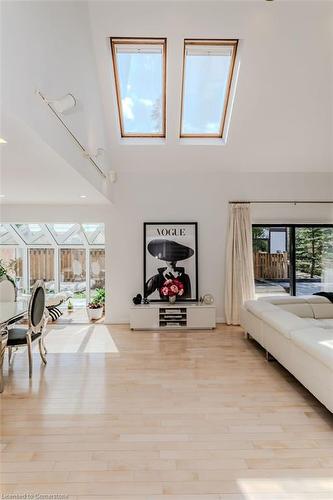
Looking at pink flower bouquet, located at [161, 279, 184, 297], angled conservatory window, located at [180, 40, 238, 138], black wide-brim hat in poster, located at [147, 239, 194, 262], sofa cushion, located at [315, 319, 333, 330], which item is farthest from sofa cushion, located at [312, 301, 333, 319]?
angled conservatory window, located at [180, 40, 238, 138]

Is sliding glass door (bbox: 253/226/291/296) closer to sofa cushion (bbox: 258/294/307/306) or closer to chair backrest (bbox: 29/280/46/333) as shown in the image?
sofa cushion (bbox: 258/294/307/306)

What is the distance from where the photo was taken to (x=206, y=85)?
4.51 metres

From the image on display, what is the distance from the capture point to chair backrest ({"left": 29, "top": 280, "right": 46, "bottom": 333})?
3.58 metres

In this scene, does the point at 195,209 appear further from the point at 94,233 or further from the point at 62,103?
the point at 62,103

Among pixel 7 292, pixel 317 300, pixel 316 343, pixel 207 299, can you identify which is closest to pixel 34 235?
pixel 7 292

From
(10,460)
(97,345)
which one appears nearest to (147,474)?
(10,460)

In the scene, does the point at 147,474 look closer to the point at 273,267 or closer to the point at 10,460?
the point at 10,460

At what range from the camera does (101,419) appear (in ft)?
8.72

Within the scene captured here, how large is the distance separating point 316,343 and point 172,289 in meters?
2.99

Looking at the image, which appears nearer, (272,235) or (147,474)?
(147,474)

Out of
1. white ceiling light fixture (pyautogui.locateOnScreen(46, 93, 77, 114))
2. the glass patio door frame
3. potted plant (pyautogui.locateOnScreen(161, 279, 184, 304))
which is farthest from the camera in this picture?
the glass patio door frame

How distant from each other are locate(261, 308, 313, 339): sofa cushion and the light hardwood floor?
0.56 m

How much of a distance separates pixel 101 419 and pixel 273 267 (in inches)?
173

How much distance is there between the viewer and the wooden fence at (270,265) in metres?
5.98
